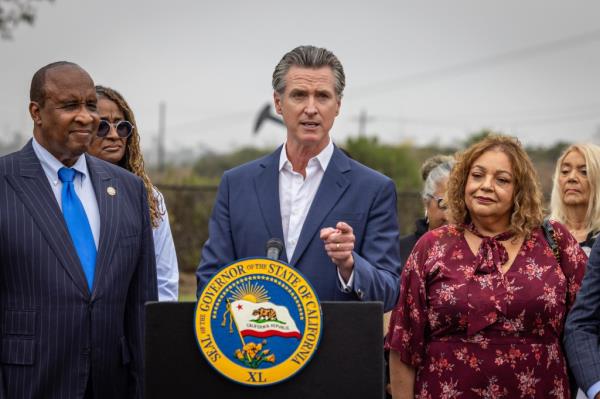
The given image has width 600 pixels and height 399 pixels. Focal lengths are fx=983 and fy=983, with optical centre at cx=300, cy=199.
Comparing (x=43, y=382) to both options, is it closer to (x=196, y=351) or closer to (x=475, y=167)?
(x=196, y=351)

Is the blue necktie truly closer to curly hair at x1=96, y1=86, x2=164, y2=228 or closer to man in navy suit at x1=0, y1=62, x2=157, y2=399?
man in navy suit at x1=0, y1=62, x2=157, y2=399

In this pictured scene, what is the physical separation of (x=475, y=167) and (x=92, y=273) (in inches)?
73.4

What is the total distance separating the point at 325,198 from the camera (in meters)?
4.18

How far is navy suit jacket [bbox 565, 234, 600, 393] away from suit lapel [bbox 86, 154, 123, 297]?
194cm

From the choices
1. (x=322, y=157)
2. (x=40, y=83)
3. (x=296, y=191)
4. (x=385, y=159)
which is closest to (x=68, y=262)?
(x=40, y=83)

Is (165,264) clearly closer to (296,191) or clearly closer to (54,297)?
(296,191)

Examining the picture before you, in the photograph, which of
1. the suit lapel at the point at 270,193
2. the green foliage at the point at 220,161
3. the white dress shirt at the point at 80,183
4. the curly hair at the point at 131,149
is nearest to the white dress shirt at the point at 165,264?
the curly hair at the point at 131,149

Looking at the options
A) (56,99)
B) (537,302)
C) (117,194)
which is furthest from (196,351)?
(537,302)

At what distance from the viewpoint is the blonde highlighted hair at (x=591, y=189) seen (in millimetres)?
6012

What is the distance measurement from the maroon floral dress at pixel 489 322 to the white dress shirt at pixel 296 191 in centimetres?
64

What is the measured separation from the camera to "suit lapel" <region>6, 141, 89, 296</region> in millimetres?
3742

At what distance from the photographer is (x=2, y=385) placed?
366 cm

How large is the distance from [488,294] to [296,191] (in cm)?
95

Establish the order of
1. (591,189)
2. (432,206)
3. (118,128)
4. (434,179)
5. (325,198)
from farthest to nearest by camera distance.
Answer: (434,179)
(432,206)
(591,189)
(118,128)
(325,198)
